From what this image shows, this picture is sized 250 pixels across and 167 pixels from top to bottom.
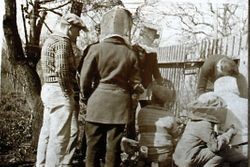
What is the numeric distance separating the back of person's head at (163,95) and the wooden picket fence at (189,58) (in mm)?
16

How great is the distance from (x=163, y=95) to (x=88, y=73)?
20 cm

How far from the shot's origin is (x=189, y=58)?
3.43 ft

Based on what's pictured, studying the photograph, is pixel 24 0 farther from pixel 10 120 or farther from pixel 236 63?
pixel 236 63

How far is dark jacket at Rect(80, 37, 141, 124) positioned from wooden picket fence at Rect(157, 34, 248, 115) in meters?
0.12

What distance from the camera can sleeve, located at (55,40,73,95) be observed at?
3.09ft

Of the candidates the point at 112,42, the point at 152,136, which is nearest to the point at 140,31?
the point at 112,42

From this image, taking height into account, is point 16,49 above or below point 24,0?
below

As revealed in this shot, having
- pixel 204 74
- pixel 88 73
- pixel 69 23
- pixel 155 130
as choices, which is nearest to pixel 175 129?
pixel 155 130

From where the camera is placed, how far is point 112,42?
0.96 m

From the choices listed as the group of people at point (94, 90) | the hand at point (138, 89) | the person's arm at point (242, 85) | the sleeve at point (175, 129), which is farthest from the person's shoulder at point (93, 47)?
the person's arm at point (242, 85)

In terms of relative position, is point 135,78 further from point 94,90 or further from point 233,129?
point 233,129

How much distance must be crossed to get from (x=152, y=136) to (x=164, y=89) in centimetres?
12

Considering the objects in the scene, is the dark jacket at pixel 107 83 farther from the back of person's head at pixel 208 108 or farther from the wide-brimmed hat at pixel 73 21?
the back of person's head at pixel 208 108

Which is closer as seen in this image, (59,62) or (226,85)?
(59,62)
